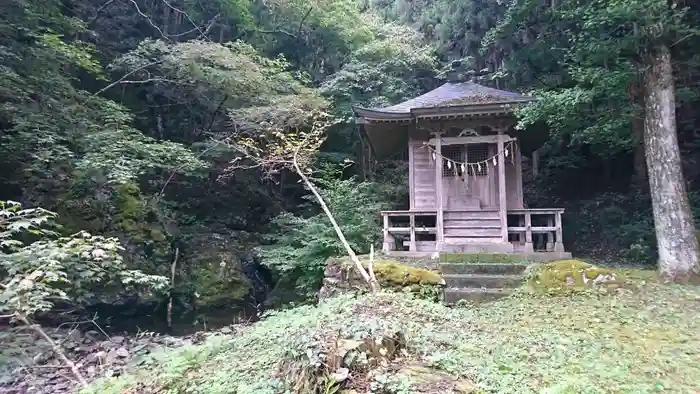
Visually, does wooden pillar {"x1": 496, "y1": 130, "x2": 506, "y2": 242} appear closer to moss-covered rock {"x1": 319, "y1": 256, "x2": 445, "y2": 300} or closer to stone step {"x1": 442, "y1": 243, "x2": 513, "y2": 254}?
stone step {"x1": 442, "y1": 243, "x2": 513, "y2": 254}

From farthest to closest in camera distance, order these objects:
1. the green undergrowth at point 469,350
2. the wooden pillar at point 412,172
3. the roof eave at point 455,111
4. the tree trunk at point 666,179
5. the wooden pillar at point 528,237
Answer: the wooden pillar at point 412,172 → the roof eave at point 455,111 → the wooden pillar at point 528,237 → the tree trunk at point 666,179 → the green undergrowth at point 469,350

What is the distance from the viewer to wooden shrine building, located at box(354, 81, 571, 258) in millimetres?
10117

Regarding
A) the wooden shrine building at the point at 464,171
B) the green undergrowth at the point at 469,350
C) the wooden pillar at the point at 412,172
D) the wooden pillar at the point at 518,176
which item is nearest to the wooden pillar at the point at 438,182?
the wooden shrine building at the point at 464,171

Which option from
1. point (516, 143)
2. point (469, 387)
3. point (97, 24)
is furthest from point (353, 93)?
point (469, 387)

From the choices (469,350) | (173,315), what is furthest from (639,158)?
(173,315)

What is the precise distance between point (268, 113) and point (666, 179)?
9880mm

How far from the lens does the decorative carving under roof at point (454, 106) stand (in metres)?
9.95

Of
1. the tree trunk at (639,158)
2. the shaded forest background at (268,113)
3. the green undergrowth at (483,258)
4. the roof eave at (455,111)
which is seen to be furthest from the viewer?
the tree trunk at (639,158)

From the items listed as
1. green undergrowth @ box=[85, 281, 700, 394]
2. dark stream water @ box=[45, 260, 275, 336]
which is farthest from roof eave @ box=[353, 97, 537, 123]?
dark stream water @ box=[45, 260, 275, 336]

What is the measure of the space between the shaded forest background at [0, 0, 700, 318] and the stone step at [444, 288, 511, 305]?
3.52m

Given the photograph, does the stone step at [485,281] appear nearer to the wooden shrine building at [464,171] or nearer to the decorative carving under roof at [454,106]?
the wooden shrine building at [464,171]

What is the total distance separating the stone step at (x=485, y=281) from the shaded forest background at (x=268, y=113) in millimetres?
3186

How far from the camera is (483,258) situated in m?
8.89

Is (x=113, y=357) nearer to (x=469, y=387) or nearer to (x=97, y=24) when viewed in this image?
(x=469, y=387)
